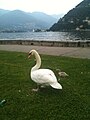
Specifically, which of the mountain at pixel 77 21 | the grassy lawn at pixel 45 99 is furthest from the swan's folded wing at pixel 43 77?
the mountain at pixel 77 21

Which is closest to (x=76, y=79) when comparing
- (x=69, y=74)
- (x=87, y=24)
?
(x=69, y=74)

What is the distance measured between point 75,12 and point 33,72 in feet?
562

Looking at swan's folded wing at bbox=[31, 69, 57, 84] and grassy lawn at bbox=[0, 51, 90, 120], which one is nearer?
grassy lawn at bbox=[0, 51, 90, 120]

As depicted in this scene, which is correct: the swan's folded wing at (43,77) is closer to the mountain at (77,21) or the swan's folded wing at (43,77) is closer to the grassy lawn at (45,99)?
the grassy lawn at (45,99)

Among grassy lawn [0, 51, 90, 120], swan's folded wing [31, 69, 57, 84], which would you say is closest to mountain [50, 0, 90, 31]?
grassy lawn [0, 51, 90, 120]

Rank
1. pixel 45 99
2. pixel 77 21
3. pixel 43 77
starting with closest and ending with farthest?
pixel 45 99 < pixel 43 77 < pixel 77 21

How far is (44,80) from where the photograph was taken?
7168 millimetres

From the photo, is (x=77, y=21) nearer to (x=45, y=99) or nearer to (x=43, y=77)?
(x=43, y=77)

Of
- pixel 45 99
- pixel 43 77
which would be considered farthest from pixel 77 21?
pixel 45 99

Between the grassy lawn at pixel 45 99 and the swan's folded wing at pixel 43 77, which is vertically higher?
the swan's folded wing at pixel 43 77

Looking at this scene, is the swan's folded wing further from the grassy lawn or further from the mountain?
the mountain

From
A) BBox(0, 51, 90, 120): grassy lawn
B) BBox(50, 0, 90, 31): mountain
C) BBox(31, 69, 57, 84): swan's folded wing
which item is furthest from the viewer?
BBox(50, 0, 90, 31): mountain

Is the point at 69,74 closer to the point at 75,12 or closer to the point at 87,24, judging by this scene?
the point at 87,24

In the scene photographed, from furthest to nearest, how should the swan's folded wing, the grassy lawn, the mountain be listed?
the mountain
the swan's folded wing
the grassy lawn
